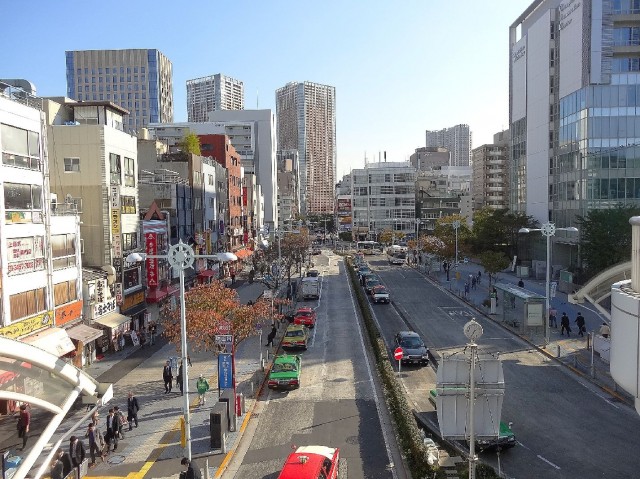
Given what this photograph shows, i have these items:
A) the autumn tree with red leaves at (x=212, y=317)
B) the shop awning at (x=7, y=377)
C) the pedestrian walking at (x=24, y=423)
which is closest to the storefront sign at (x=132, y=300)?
the autumn tree with red leaves at (x=212, y=317)

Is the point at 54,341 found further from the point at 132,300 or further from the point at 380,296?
the point at 380,296

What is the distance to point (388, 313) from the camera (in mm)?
46406

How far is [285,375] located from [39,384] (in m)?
17.2

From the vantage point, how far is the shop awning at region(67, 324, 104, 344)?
2864 centimetres

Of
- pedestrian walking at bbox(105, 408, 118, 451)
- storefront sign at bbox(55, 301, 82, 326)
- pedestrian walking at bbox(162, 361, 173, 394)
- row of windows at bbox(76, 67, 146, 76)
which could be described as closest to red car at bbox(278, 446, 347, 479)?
pedestrian walking at bbox(105, 408, 118, 451)

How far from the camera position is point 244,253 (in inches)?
3127

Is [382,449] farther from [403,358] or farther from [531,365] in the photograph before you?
[531,365]

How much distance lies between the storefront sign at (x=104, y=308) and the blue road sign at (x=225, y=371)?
1279 centimetres

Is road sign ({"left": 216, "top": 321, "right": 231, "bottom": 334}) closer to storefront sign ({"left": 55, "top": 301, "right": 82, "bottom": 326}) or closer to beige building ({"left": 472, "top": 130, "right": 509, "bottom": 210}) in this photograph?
storefront sign ({"left": 55, "top": 301, "right": 82, "bottom": 326})

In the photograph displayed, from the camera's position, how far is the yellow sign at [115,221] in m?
35.0

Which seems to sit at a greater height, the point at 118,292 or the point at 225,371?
the point at 118,292

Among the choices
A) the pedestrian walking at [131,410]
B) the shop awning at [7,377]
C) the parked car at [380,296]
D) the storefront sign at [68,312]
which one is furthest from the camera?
the parked car at [380,296]

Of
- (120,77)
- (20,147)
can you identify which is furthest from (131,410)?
(120,77)

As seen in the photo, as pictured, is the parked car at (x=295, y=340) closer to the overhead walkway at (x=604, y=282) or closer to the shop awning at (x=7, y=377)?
the overhead walkway at (x=604, y=282)
